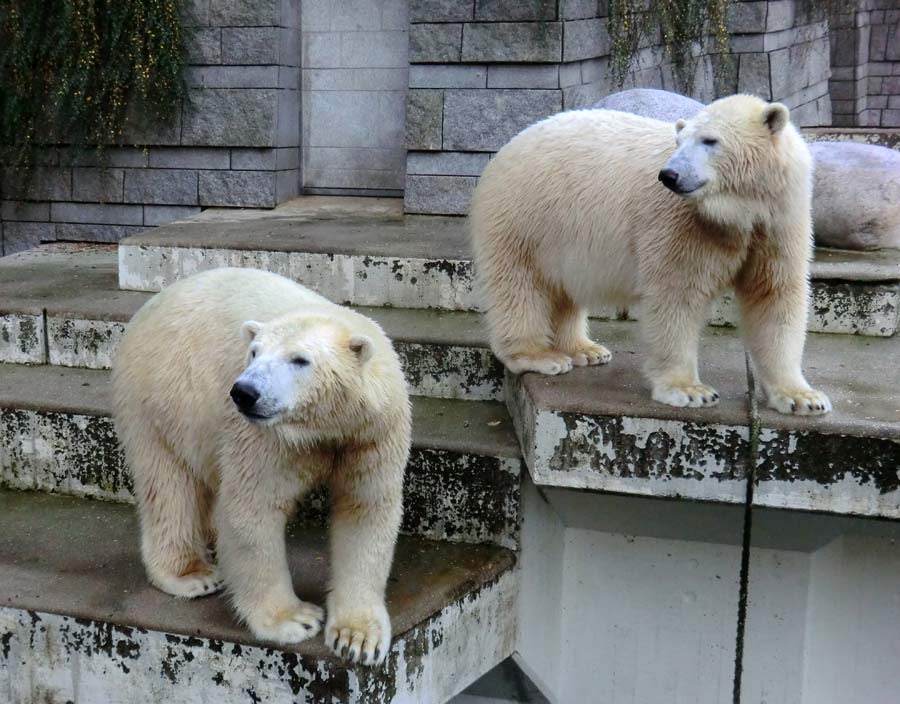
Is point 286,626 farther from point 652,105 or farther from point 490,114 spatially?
point 490,114

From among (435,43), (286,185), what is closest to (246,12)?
(286,185)

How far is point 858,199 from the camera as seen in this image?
4395mm

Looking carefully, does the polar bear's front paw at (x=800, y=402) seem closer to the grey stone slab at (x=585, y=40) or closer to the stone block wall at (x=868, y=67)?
the grey stone slab at (x=585, y=40)

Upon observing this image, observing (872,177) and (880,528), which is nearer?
(880,528)

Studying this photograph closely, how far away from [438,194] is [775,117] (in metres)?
3.16

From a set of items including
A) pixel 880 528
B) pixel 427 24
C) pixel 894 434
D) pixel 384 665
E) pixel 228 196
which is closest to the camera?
pixel 384 665

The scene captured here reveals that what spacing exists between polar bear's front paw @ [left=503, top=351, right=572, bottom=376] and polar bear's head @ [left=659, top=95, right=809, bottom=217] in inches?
33.3

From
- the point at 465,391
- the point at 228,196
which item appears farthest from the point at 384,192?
the point at 465,391

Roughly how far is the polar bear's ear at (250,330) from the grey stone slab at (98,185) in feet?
12.8

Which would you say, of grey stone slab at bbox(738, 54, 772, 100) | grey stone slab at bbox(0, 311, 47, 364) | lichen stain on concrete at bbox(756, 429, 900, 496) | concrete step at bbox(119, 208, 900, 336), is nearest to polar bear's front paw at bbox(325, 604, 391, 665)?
lichen stain on concrete at bbox(756, 429, 900, 496)

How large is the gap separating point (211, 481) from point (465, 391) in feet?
4.05

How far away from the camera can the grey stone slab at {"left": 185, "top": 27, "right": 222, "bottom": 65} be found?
5.63 metres

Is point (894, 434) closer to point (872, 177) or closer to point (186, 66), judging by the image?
point (872, 177)

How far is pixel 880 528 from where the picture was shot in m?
3.02
